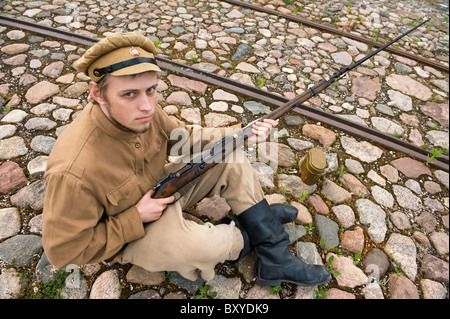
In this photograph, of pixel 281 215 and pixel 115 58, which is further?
pixel 281 215

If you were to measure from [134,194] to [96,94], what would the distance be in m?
0.75

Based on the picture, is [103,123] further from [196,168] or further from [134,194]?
[196,168]

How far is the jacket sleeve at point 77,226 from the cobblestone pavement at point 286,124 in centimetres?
67

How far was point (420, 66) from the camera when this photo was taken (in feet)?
16.4

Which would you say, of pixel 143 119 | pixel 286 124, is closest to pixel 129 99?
pixel 143 119

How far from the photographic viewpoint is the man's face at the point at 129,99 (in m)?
1.76

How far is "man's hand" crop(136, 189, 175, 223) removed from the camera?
6.93 ft

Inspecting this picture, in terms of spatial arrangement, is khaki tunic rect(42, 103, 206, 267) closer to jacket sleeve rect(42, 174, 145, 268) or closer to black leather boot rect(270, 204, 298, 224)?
jacket sleeve rect(42, 174, 145, 268)

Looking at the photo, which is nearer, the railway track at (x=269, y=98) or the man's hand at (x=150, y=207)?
the man's hand at (x=150, y=207)

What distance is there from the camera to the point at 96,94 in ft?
5.97

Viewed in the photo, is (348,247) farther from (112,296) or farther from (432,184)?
(112,296)

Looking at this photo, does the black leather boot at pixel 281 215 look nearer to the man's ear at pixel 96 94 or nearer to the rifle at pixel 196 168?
the rifle at pixel 196 168

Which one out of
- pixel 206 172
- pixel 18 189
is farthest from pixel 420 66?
pixel 18 189

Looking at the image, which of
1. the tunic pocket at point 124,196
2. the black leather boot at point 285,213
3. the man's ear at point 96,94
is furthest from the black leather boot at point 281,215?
the man's ear at point 96,94
